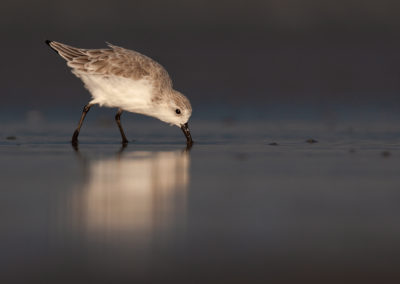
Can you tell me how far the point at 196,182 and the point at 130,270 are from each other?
2.73 m

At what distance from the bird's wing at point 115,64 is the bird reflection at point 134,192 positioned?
1.49 meters

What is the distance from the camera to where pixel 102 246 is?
4.64m

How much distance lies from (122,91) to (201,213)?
4.57 m

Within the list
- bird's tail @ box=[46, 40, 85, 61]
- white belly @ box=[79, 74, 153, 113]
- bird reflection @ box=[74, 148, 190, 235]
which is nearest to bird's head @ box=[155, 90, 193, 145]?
white belly @ box=[79, 74, 153, 113]

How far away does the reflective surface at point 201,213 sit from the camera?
429 centimetres

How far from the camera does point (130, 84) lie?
994cm

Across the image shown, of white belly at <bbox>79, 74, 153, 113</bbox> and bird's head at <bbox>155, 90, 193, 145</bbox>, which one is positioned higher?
white belly at <bbox>79, 74, 153, 113</bbox>

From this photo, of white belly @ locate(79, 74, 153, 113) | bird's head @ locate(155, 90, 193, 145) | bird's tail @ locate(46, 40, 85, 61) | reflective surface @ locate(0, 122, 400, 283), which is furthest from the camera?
bird's tail @ locate(46, 40, 85, 61)

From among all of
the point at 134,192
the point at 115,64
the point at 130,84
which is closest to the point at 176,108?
the point at 130,84

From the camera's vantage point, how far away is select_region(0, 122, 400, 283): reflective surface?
4.29 m

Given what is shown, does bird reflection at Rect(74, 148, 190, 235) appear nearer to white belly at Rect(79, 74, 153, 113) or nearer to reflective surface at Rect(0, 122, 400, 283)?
reflective surface at Rect(0, 122, 400, 283)

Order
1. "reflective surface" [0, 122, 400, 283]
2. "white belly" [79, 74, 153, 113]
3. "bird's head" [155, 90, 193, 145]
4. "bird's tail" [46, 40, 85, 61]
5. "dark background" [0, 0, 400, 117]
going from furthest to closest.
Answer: "dark background" [0, 0, 400, 117] < "bird's tail" [46, 40, 85, 61] < "bird's head" [155, 90, 193, 145] < "white belly" [79, 74, 153, 113] < "reflective surface" [0, 122, 400, 283]

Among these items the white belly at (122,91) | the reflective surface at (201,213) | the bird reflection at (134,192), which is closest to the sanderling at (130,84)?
the white belly at (122,91)

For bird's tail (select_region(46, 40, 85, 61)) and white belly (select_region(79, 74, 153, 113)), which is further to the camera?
bird's tail (select_region(46, 40, 85, 61))
